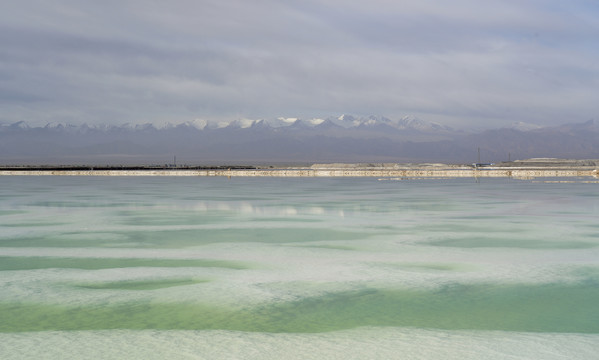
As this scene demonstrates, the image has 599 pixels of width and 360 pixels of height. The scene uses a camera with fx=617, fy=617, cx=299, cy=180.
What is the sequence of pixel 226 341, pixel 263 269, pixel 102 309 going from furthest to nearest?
pixel 263 269 < pixel 102 309 < pixel 226 341

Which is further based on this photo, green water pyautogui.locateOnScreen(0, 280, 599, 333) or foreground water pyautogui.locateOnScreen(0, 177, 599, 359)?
green water pyautogui.locateOnScreen(0, 280, 599, 333)

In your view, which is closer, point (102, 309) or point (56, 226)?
point (102, 309)

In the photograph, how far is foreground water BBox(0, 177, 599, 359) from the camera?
23.0 feet

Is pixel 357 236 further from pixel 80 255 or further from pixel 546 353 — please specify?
pixel 546 353

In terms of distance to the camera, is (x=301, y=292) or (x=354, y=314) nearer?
(x=354, y=314)

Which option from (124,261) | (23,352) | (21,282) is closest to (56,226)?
(124,261)

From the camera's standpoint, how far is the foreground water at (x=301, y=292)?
7004 millimetres

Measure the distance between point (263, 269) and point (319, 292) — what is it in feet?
7.25

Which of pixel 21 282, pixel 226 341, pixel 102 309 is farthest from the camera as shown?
pixel 21 282

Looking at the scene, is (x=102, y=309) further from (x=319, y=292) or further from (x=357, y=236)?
(x=357, y=236)

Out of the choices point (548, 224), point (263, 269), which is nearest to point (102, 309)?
point (263, 269)

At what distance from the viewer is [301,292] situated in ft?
31.5

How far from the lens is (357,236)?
1656 centimetres

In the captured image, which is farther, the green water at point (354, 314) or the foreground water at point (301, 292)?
the green water at point (354, 314)
